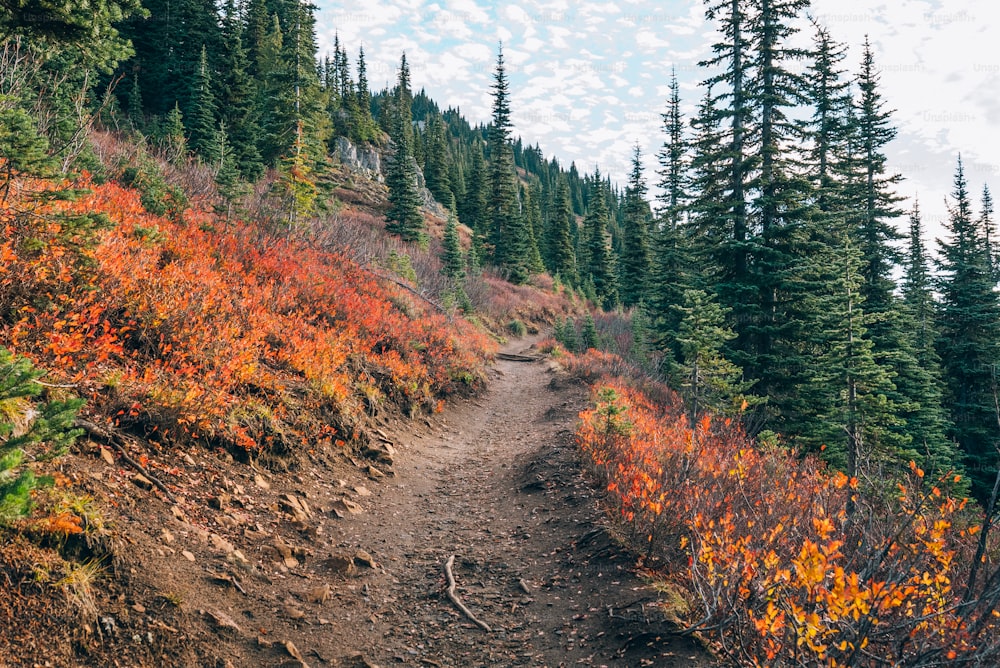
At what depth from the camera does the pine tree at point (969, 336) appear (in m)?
24.5

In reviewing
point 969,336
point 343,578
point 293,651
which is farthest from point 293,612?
point 969,336

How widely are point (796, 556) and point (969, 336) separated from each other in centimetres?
3053

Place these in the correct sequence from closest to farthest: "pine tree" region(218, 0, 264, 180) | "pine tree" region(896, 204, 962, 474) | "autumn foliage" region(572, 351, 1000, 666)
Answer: "autumn foliage" region(572, 351, 1000, 666)
"pine tree" region(896, 204, 962, 474)
"pine tree" region(218, 0, 264, 180)

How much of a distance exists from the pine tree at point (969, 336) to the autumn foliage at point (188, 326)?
2800 centimetres

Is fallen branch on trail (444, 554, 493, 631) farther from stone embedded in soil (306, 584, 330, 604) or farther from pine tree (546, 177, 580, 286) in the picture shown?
pine tree (546, 177, 580, 286)

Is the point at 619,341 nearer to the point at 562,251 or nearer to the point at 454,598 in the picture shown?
the point at 562,251

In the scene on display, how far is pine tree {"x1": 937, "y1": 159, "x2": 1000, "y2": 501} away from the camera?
24.5 metres

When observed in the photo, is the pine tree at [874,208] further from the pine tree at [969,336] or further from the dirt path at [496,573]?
the dirt path at [496,573]

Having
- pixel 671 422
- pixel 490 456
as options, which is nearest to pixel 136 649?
pixel 490 456

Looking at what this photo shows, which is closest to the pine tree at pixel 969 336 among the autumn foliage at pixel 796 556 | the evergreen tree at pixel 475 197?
the autumn foliage at pixel 796 556

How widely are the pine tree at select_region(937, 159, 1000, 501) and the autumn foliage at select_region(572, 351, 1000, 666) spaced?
21.9 meters

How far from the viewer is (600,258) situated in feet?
165

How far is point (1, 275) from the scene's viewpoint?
226 inches

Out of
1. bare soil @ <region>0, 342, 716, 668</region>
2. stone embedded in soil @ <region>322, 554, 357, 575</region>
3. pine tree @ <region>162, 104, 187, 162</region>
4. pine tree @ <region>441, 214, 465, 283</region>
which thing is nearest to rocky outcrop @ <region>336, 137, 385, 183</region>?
pine tree @ <region>162, 104, 187, 162</region>
